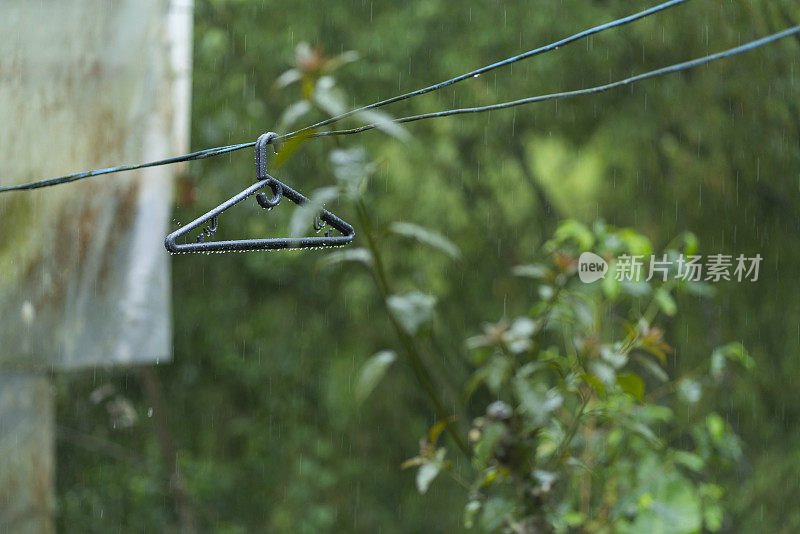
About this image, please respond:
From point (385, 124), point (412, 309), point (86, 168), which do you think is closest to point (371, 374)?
point (412, 309)

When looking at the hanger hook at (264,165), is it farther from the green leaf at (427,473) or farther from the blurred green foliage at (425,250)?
the blurred green foliage at (425,250)

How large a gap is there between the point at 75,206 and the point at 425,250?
6.41 ft

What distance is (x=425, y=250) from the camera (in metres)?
3.63

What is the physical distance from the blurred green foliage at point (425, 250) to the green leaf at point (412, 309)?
1041mm

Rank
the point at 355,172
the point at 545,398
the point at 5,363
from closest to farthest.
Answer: the point at 355,172 < the point at 545,398 < the point at 5,363

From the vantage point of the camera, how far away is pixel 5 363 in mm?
1800

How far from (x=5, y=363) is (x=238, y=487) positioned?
92.9 inches

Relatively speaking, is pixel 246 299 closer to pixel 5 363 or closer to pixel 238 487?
pixel 238 487

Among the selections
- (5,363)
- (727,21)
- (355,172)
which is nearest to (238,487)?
(5,363)

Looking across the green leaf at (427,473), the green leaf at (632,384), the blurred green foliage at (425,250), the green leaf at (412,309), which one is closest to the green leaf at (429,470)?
the green leaf at (427,473)

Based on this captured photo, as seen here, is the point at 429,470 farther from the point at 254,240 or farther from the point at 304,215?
the point at 254,240

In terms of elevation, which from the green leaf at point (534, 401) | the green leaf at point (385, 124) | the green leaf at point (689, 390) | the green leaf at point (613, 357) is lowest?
the green leaf at point (689, 390)

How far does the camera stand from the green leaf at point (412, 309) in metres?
1.55

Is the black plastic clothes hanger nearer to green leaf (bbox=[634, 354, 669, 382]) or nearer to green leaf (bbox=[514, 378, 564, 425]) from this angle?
green leaf (bbox=[514, 378, 564, 425])
